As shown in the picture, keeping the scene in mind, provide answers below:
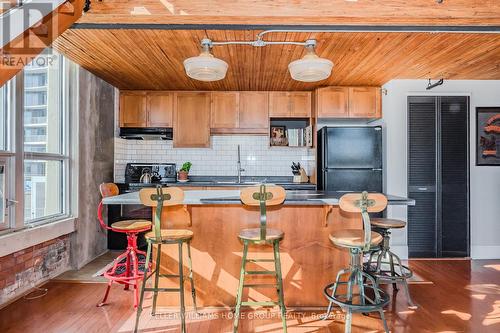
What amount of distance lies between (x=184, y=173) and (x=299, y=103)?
2.13 m

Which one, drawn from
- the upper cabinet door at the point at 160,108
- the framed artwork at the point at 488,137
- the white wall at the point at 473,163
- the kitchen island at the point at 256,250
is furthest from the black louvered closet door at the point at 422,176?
the upper cabinet door at the point at 160,108

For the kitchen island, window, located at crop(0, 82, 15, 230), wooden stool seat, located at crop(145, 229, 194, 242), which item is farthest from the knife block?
window, located at crop(0, 82, 15, 230)

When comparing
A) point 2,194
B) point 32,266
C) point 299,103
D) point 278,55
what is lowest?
point 32,266

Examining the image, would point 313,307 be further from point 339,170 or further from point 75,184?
point 75,184

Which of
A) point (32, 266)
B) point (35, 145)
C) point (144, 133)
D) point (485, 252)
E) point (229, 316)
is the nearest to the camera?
point (229, 316)

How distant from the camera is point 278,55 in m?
3.44

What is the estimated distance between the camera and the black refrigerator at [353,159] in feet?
14.3

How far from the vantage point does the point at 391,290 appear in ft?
10.4

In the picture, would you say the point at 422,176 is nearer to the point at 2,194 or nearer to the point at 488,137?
the point at 488,137

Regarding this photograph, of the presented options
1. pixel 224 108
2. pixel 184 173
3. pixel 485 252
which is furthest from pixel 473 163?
pixel 184 173

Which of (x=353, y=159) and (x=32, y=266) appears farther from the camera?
(x=353, y=159)

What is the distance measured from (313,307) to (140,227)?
1.63 meters

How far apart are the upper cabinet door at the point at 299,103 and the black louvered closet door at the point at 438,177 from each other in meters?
1.50

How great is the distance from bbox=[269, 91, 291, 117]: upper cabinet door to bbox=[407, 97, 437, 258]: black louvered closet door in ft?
5.65
